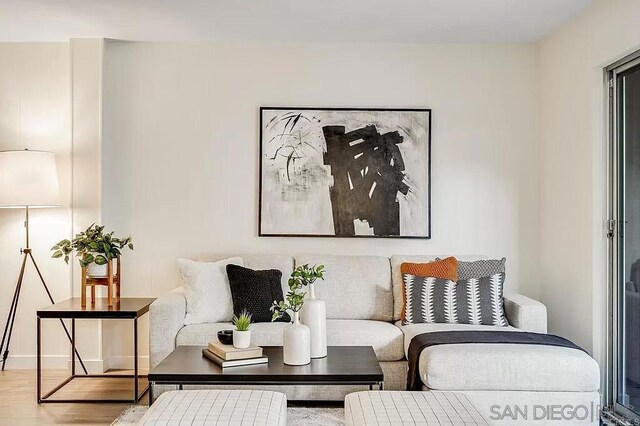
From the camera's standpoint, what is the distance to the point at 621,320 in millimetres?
3932

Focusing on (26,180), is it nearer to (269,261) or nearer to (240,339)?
(269,261)

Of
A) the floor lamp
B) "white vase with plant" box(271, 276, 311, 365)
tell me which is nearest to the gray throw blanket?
"white vase with plant" box(271, 276, 311, 365)

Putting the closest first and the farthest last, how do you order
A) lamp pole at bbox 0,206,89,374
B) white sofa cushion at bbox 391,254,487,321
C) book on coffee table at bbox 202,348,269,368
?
book on coffee table at bbox 202,348,269,368
white sofa cushion at bbox 391,254,487,321
lamp pole at bbox 0,206,89,374

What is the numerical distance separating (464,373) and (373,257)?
59.4 inches

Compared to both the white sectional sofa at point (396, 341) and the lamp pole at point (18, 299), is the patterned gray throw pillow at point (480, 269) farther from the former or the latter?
the lamp pole at point (18, 299)

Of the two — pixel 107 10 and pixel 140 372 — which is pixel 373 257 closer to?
pixel 140 372

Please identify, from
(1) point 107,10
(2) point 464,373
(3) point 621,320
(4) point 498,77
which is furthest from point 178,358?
(4) point 498,77

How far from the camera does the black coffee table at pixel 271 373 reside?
3.09 m

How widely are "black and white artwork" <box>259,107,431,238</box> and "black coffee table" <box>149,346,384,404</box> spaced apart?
170 cm

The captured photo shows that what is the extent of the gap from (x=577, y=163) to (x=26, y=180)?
3.70 meters

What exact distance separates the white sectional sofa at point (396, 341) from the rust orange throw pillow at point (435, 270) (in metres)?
0.14

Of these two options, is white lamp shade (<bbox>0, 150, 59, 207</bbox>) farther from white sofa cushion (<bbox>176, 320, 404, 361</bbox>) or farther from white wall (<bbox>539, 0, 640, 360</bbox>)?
white wall (<bbox>539, 0, 640, 360</bbox>)

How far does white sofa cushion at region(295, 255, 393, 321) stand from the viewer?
452cm

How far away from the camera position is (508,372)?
3.37 metres
